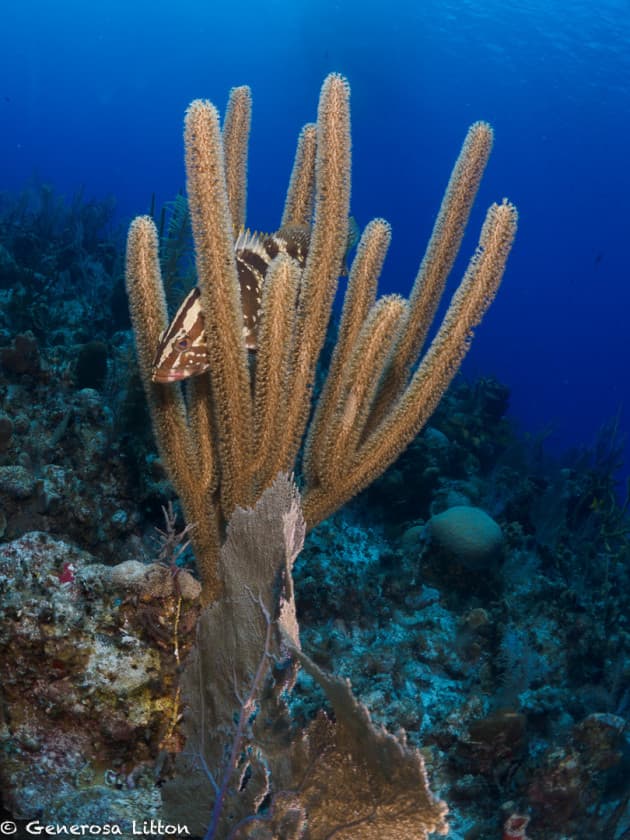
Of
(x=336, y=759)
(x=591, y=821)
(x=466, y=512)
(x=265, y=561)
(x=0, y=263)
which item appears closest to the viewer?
(x=336, y=759)

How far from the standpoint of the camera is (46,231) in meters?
13.5

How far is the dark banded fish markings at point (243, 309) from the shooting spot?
9.10ft

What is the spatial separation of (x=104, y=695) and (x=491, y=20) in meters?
52.5

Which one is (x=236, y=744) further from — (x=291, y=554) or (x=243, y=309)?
(x=243, y=309)

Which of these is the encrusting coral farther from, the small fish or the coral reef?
the coral reef

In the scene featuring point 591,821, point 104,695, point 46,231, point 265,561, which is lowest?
point 591,821

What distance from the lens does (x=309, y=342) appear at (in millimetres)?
3016

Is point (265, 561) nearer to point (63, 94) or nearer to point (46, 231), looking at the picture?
point (46, 231)

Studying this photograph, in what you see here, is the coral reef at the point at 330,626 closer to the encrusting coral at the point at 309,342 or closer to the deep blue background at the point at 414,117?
the encrusting coral at the point at 309,342

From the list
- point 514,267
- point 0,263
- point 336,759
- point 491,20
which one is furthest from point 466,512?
point 514,267

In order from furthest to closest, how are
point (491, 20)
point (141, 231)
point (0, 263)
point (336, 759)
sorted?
point (491, 20), point (0, 263), point (141, 231), point (336, 759)

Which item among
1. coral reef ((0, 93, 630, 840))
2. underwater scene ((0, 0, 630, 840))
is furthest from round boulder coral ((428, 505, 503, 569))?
coral reef ((0, 93, 630, 840))

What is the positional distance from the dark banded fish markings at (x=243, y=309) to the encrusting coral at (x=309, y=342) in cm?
10

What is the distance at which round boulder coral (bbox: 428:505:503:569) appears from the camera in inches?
223
